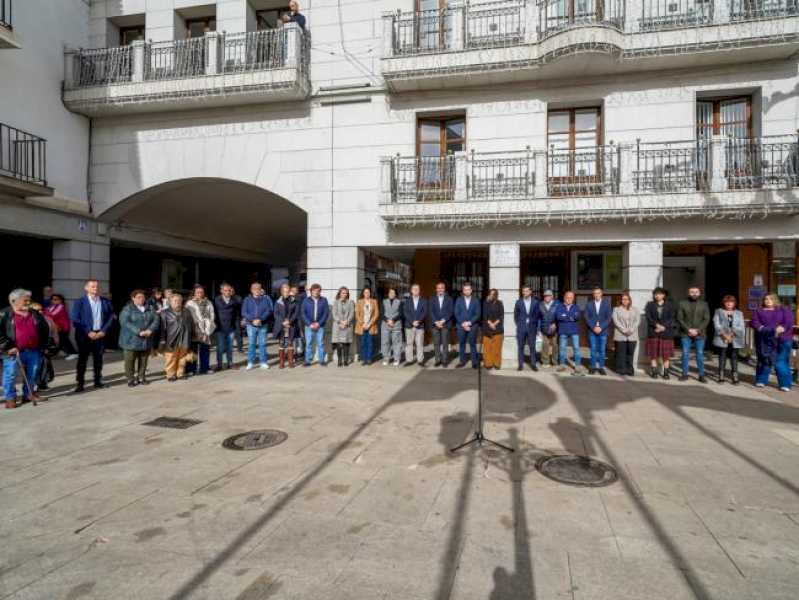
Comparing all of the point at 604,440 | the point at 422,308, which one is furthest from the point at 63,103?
the point at 604,440

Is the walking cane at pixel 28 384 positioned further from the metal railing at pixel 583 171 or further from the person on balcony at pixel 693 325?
the person on balcony at pixel 693 325

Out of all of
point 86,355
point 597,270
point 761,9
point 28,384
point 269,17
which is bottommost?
point 28,384

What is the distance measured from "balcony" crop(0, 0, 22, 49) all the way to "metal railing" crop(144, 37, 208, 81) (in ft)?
9.48

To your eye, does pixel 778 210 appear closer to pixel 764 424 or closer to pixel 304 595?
pixel 764 424

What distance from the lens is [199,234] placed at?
17891 mm

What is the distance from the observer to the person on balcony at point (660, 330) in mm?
10203

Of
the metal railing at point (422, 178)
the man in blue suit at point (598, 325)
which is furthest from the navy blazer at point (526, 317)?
the metal railing at point (422, 178)

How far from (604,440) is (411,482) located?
2.83 metres

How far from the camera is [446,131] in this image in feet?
41.2

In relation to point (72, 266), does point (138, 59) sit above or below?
above

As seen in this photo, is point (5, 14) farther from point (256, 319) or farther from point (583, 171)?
point (583, 171)

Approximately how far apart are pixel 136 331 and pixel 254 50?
27.3 feet

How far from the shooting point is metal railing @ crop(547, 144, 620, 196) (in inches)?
435

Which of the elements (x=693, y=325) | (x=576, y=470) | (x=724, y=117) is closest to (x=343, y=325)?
(x=576, y=470)
